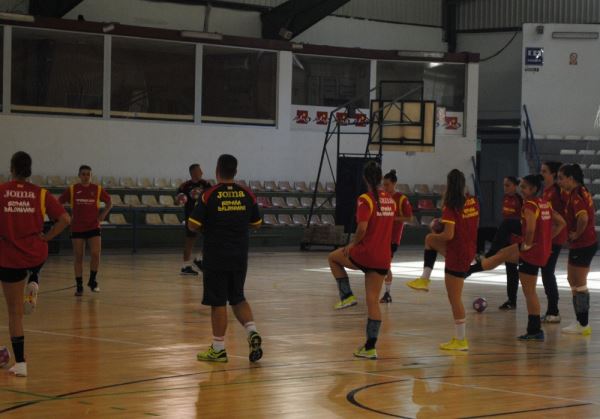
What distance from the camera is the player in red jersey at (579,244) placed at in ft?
41.7

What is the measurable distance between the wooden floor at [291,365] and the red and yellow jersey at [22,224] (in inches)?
38.6

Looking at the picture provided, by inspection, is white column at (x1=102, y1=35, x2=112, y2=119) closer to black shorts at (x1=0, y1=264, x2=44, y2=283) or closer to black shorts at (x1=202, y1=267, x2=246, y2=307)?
black shorts at (x1=202, y1=267, x2=246, y2=307)

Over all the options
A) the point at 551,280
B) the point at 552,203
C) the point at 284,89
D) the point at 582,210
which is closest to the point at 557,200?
the point at 552,203

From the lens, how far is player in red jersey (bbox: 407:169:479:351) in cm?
1090

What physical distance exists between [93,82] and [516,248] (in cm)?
1681

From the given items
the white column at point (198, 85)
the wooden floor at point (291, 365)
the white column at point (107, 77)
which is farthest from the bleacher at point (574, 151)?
the wooden floor at point (291, 365)

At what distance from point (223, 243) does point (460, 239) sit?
258 centimetres

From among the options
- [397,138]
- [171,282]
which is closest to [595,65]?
[397,138]

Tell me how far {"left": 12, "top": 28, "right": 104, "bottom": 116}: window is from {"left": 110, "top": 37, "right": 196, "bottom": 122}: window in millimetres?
552

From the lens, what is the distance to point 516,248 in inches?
551

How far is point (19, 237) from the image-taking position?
9062 millimetres

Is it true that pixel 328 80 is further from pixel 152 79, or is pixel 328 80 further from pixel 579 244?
pixel 579 244

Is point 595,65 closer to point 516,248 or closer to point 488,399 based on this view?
point 516,248

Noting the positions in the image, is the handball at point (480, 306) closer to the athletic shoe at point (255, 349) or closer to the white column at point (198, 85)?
the athletic shoe at point (255, 349)
